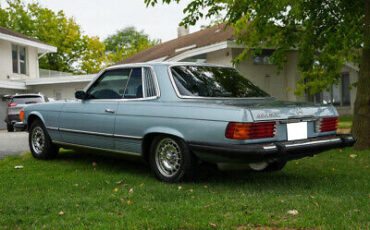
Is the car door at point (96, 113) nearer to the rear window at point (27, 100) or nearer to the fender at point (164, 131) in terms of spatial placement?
the fender at point (164, 131)

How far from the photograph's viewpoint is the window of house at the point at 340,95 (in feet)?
70.5

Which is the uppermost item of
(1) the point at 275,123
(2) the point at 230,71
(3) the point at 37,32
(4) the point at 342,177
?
(3) the point at 37,32

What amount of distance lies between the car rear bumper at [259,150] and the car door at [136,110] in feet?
2.93

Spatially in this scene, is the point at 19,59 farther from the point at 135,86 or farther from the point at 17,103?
the point at 135,86

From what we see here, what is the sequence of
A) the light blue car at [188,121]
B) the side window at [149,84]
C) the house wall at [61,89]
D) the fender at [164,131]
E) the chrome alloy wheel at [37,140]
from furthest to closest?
the house wall at [61,89], the chrome alloy wheel at [37,140], the side window at [149,84], the fender at [164,131], the light blue car at [188,121]

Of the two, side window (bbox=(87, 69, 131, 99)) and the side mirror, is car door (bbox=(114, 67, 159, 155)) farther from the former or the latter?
the side mirror

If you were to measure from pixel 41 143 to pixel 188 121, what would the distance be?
3.74m

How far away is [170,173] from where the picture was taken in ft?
17.4

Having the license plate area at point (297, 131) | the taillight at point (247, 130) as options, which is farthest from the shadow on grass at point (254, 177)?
the taillight at point (247, 130)

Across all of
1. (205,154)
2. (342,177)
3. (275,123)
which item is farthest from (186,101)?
(342,177)

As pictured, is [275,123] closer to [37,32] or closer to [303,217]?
[303,217]

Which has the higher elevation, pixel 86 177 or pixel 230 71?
pixel 230 71

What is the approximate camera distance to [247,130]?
4438mm

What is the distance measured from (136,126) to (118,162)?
190 cm
